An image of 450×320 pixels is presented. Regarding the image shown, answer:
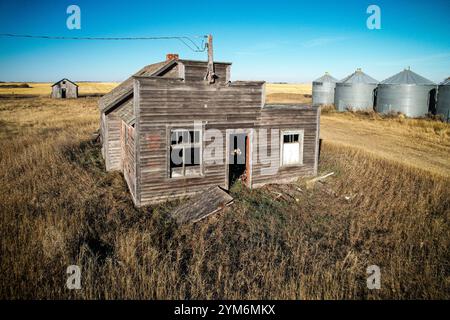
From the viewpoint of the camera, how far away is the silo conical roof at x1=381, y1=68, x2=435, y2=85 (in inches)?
1196

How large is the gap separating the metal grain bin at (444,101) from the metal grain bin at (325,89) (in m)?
13.8

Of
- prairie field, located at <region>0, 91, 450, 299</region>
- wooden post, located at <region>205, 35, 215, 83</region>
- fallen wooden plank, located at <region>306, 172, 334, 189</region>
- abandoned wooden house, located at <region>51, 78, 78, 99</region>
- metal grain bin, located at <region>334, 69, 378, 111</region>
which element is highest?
abandoned wooden house, located at <region>51, 78, 78, 99</region>

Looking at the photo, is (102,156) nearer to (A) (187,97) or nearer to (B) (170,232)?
(A) (187,97)

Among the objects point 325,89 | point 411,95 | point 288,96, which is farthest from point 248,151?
point 288,96

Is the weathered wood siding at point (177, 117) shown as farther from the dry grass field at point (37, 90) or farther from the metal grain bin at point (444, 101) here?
the dry grass field at point (37, 90)

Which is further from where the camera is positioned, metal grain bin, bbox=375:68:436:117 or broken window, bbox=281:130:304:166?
metal grain bin, bbox=375:68:436:117

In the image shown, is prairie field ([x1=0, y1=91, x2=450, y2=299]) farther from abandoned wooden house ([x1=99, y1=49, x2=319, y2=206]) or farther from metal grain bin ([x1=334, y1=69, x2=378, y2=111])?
metal grain bin ([x1=334, y1=69, x2=378, y2=111])

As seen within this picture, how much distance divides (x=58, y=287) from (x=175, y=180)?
523 cm

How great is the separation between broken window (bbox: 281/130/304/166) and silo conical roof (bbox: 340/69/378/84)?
27.1 m

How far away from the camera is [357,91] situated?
1373 inches

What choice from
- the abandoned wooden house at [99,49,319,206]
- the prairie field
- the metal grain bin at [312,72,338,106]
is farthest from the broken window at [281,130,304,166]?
the metal grain bin at [312,72,338,106]

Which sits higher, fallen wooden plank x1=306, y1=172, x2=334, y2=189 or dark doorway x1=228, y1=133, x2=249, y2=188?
dark doorway x1=228, y1=133, x2=249, y2=188

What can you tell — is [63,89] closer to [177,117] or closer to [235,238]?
[177,117]

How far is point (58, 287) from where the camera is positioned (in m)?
5.25
